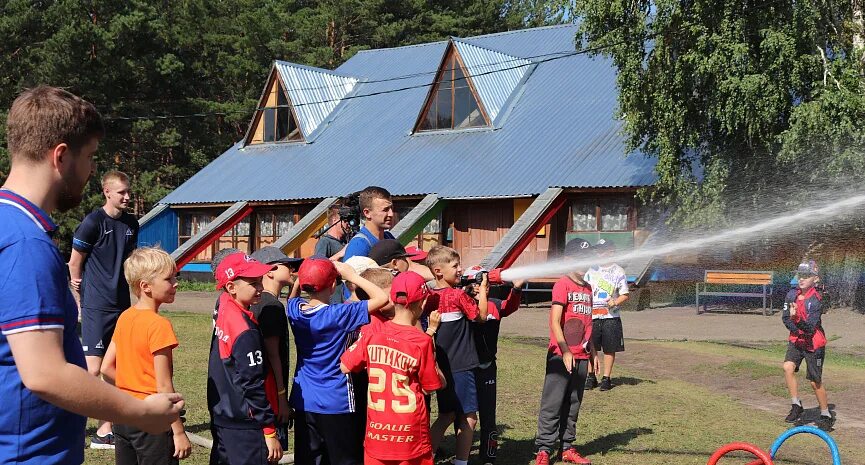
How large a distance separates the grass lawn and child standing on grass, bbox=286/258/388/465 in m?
2.02

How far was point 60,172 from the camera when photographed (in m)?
2.83

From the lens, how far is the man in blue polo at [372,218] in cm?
705

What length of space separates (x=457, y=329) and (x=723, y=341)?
12170 mm

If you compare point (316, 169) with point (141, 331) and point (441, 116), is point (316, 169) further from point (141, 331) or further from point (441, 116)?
point (141, 331)

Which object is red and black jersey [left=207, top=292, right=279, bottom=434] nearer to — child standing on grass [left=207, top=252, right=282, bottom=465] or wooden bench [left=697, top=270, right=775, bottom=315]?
child standing on grass [left=207, top=252, right=282, bottom=465]

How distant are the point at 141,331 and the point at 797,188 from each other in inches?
644

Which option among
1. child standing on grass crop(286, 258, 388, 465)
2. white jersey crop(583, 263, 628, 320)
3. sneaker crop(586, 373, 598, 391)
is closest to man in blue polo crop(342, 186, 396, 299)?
child standing on grass crop(286, 258, 388, 465)

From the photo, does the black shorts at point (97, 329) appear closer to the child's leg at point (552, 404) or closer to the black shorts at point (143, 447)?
the black shorts at point (143, 447)

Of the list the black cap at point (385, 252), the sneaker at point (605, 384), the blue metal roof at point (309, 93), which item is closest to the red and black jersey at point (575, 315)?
the black cap at point (385, 252)

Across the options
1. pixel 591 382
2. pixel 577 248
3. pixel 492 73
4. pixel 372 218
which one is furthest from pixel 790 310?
pixel 492 73

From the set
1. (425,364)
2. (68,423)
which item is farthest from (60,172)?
(425,364)

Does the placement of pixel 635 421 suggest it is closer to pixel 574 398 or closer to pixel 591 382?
pixel 574 398

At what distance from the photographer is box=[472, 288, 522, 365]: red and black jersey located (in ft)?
24.9

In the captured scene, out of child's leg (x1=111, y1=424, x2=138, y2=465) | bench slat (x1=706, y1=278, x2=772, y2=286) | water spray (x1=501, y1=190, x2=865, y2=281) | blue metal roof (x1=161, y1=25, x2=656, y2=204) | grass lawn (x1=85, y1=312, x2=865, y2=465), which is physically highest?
blue metal roof (x1=161, y1=25, x2=656, y2=204)
